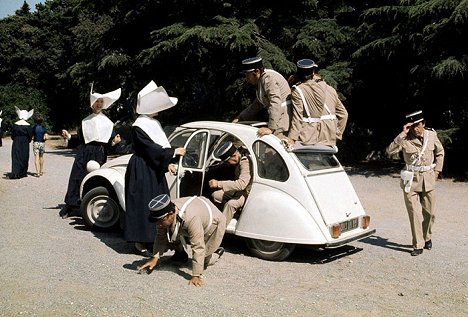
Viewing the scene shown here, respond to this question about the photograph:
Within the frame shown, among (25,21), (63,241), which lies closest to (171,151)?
(63,241)

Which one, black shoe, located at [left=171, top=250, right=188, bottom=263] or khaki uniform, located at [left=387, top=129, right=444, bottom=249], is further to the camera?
khaki uniform, located at [left=387, top=129, right=444, bottom=249]

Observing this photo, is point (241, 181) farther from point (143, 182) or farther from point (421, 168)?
point (421, 168)

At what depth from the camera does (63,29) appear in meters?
43.9

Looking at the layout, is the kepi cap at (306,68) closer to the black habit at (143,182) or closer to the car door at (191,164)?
the car door at (191,164)

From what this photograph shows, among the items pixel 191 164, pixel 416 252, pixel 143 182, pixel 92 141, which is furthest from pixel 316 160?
pixel 92 141

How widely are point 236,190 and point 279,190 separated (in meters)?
0.59

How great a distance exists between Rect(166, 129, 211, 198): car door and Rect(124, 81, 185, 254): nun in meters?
0.52

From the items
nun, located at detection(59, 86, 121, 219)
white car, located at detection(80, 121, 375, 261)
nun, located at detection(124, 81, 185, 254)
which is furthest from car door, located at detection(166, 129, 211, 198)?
nun, located at detection(59, 86, 121, 219)

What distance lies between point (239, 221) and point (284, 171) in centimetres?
91

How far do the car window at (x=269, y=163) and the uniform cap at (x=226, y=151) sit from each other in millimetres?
302

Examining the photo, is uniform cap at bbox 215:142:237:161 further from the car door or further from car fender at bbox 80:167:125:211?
car fender at bbox 80:167:125:211

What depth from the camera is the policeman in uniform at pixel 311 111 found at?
8398 millimetres

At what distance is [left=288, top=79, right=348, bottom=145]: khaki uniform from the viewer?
8398 mm

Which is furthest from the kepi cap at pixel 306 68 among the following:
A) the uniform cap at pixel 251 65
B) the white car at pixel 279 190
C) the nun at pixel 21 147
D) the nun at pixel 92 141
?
the nun at pixel 21 147
